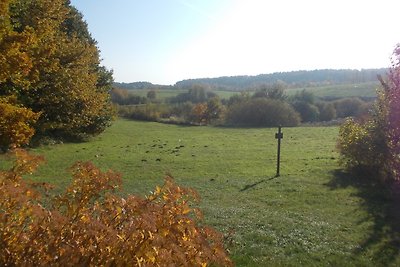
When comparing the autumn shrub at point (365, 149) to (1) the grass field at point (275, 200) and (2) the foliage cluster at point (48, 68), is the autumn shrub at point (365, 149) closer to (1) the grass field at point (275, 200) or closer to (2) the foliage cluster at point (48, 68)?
(1) the grass field at point (275, 200)

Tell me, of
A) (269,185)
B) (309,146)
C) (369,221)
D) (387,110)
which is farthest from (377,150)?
(309,146)

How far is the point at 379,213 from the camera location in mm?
13258

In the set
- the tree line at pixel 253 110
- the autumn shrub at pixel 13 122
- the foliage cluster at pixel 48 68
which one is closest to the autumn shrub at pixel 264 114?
the tree line at pixel 253 110

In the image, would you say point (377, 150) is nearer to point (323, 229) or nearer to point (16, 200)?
point (323, 229)

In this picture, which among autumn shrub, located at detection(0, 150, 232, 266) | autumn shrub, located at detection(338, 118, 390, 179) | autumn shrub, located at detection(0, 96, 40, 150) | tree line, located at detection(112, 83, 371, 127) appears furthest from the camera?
tree line, located at detection(112, 83, 371, 127)

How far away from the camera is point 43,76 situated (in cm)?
2338

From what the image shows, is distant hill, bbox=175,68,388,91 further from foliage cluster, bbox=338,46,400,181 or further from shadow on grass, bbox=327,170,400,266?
shadow on grass, bbox=327,170,400,266

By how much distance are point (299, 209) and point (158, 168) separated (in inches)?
365

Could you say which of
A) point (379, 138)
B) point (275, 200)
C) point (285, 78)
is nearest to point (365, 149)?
point (379, 138)

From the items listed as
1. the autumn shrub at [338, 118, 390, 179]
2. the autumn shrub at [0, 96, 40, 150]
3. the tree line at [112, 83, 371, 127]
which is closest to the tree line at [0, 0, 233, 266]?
the autumn shrub at [0, 96, 40, 150]

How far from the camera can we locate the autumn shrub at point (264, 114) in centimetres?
6519

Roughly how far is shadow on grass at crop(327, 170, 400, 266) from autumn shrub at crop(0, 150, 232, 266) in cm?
683

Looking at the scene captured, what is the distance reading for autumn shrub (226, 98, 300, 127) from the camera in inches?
2566

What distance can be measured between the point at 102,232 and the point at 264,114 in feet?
209
